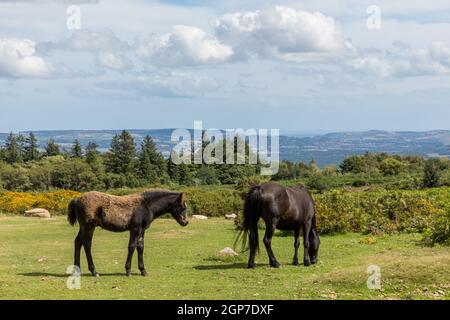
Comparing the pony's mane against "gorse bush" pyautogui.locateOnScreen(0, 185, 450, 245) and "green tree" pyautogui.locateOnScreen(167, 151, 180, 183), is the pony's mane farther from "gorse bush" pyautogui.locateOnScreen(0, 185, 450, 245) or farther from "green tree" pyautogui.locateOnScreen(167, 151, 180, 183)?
"green tree" pyautogui.locateOnScreen(167, 151, 180, 183)

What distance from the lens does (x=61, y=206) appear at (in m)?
36.3

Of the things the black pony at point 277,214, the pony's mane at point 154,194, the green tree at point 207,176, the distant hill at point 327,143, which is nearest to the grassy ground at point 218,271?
the black pony at point 277,214

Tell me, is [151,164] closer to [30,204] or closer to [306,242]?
[30,204]

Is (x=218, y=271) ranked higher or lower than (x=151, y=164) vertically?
higher

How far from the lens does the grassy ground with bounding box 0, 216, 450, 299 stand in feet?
38.0

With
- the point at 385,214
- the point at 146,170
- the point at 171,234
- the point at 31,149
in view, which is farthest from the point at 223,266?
the point at 31,149

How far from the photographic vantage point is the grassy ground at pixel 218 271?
11.6 meters

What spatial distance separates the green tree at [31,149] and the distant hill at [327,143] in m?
13.1

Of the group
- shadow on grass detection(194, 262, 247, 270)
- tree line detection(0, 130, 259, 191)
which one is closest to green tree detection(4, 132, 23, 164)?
tree line detection(0, 130, 259, 191)

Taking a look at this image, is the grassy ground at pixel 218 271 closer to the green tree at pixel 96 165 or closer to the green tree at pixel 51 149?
the green tree at pixel 96 165

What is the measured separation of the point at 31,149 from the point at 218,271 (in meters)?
85.5

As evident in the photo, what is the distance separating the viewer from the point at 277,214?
14898 millimetres
